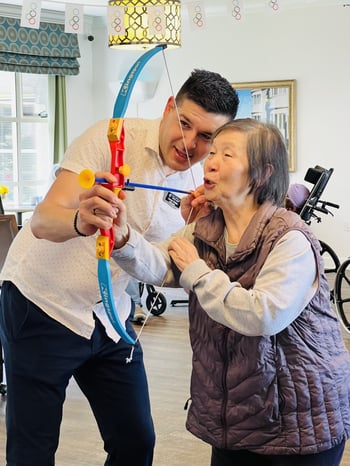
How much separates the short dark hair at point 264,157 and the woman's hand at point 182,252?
166 millimetres

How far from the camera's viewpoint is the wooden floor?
2.99m

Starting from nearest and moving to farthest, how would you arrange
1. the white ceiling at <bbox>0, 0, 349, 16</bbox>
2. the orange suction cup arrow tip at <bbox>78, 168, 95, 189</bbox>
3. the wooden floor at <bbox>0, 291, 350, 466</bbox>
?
the orange suction cup arrow tip at <bbox>78, 168, 95, 189</bbox> → the wooden floor at <bbox>0, 291, 350, 466</bbox> → the white ceiling at <bbox>0, 0, 349, 16</bbox>

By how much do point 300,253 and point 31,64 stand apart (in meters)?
7.16

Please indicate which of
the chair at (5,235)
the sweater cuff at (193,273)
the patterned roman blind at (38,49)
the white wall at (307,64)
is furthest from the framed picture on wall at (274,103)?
the sweater cuff at (193,273)

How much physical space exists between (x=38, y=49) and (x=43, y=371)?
22.5ft

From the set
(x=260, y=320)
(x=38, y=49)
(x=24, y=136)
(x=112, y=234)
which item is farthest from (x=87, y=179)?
(x=24, y=136)

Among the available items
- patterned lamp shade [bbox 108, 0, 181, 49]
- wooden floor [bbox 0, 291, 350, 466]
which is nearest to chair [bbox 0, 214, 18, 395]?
wooden floor [bbox 0, 291, 350, 466]

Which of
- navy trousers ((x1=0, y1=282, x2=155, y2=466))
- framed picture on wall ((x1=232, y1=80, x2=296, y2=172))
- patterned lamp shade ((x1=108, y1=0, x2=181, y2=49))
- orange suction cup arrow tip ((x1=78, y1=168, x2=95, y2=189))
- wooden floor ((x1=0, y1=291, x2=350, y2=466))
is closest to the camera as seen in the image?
orange suction cup arrow tip ((x1=78, y1=168, x2=95, y2=189))

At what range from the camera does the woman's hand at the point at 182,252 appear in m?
1.44

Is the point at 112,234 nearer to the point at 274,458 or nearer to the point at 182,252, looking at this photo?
the point at 182,252

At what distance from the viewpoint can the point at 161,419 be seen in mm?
3396

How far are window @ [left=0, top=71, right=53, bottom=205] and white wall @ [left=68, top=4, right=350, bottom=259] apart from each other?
4.24 feet

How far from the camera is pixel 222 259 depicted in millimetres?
1476

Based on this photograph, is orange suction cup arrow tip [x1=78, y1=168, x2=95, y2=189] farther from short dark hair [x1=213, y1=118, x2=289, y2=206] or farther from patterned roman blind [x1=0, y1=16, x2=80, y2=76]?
patterned roman blind [x1=0, y1=16, x2=80, y2=76]
